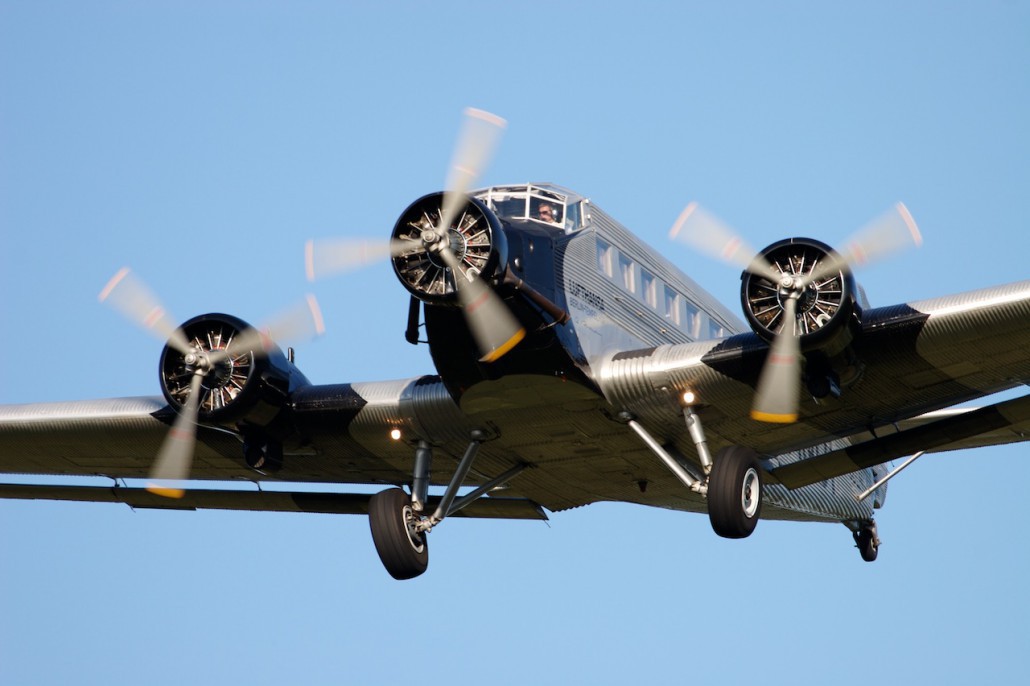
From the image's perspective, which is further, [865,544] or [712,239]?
[865,544]

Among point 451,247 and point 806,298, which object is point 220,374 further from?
point 806,298

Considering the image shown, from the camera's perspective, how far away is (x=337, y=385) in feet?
78.1

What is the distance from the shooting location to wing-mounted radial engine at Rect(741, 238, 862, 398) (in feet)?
64.4

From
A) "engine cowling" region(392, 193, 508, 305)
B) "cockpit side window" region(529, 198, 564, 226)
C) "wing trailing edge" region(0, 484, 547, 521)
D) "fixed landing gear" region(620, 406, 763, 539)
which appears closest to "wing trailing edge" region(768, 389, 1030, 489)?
"fixed landing gear" region(620, 406, 763, 539)

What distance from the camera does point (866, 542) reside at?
99.9ft

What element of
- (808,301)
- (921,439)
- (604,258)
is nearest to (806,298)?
(808,301)

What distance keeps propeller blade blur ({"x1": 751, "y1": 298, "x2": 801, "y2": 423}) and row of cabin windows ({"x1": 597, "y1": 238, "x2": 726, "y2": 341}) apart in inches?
115

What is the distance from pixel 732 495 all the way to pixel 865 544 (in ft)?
36.8

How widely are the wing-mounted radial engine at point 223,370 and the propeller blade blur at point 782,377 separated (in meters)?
7.44

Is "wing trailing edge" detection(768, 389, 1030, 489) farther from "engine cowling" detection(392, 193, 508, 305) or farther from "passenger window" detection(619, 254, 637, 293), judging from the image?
"engine cowling" detection(392, 193, 508, 305)

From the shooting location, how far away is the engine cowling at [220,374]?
22.3 metres

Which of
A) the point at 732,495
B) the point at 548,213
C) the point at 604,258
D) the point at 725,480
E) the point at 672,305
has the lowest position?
the point at 732,495

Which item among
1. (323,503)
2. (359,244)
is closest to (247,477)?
(323,503)

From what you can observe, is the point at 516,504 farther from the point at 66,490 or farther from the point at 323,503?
the point at 66,490
